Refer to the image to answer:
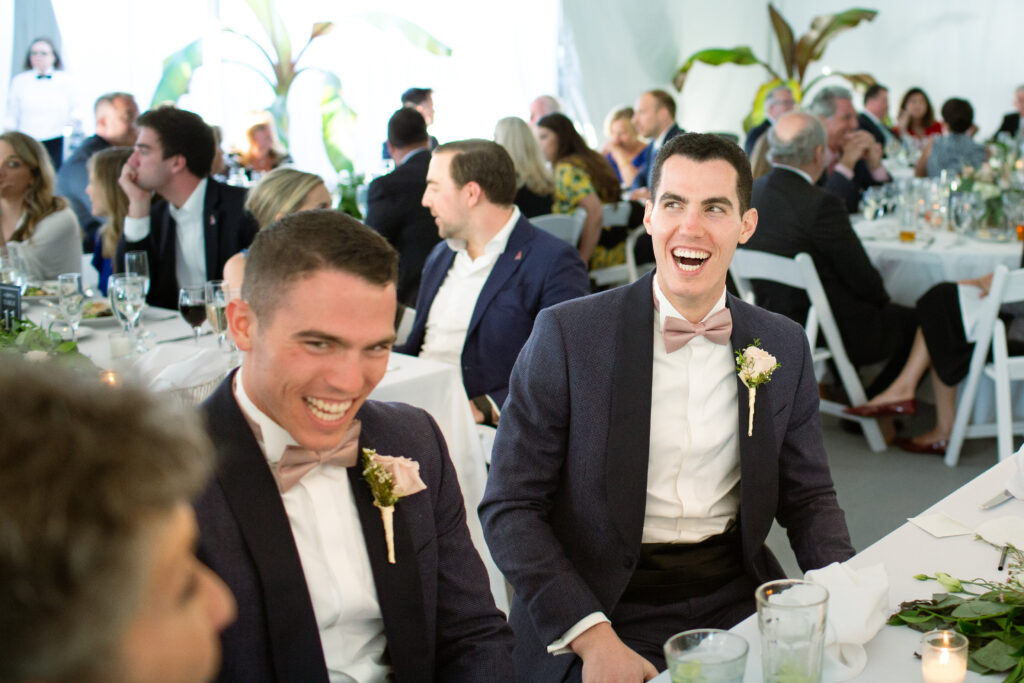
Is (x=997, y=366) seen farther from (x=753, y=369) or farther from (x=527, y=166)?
(x=527, y=166)

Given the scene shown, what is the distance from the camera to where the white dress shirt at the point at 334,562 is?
1404 mm

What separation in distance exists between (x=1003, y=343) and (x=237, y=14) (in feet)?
20.7

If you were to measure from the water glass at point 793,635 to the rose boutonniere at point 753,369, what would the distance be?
0.76 m

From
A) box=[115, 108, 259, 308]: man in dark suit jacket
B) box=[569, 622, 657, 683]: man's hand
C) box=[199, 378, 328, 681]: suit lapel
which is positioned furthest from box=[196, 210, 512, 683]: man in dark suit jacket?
box=[115, 108, 259, 308]: man in dark suit jacket

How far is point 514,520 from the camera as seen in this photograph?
6.12 feet

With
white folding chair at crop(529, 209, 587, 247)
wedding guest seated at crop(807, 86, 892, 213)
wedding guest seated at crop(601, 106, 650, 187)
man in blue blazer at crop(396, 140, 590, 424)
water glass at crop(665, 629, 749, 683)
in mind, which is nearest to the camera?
water glass at crop(665, 629, 749, 683)

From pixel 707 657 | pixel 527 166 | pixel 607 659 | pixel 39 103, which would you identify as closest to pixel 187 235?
pixel 527 166

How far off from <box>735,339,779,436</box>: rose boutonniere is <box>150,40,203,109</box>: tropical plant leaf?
21.6ft

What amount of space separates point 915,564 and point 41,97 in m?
6.85

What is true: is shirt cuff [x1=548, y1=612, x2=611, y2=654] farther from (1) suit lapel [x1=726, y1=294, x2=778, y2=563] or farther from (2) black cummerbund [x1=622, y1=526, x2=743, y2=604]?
(1) suit lapel [x1=726, y1=294, x2=778, y2=563]

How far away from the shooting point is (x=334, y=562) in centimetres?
143

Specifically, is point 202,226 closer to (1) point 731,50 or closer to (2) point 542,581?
(2) point 542,581

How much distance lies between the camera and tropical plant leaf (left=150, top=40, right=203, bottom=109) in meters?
7.44

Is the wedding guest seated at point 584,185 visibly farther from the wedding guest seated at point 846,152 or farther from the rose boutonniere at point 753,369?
the rose boutonniere at point 753,369
